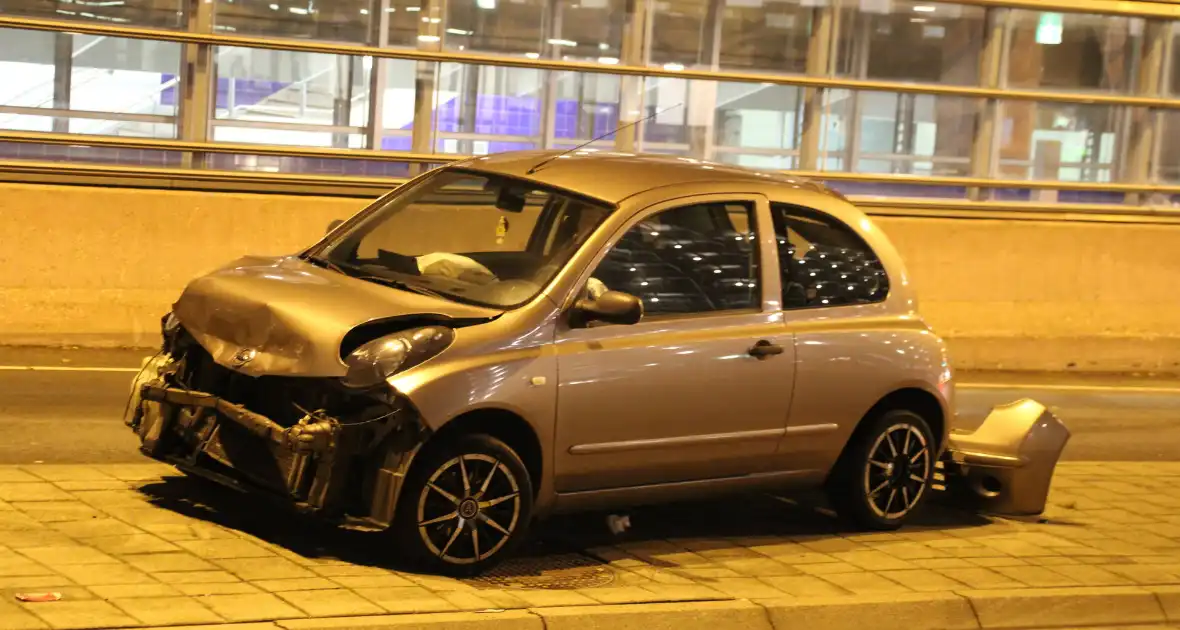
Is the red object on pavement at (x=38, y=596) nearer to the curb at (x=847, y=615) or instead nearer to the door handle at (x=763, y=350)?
the curb at (x=847, y=615)

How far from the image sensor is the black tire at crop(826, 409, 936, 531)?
8297 millimetres

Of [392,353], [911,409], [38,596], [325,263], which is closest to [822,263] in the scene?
[911,409]

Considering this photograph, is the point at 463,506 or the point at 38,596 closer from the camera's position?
the point at 38,596

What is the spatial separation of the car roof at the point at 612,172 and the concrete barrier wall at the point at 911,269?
16.9 ft

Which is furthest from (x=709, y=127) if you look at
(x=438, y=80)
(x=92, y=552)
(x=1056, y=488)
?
(x=92, y=552)

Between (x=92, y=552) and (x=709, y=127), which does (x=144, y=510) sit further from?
(x=709, y=127)

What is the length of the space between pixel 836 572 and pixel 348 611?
7.87 ft

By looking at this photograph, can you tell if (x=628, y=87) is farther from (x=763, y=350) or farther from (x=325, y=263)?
(x=763, y=350)

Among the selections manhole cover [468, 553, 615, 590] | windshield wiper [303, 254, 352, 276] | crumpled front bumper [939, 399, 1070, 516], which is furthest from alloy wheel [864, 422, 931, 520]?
windshield wiper [303, 254, 352, 276]

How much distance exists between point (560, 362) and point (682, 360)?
2.11 ft

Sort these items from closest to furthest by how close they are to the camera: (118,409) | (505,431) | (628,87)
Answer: (505,431) < (118,409) < (628,87)

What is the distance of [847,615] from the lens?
→ 693 cm

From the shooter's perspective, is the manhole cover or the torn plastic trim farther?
the manhole cover

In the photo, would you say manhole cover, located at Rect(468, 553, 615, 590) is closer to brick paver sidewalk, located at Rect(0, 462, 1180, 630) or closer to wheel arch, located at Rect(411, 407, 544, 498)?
A: brick paver sidewalk, located at Rect(0, 462, 1180, 630)
